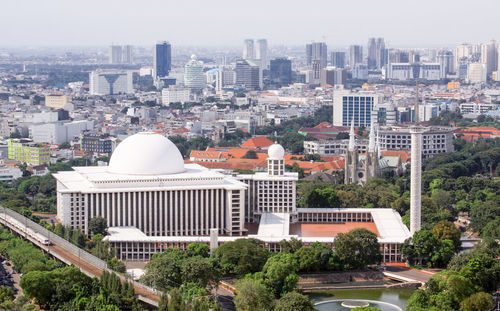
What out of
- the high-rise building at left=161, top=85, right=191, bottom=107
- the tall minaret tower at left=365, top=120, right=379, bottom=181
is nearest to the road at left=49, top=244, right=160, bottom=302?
the tall minaret tower at left=365, top=120, right=379, bottom=181

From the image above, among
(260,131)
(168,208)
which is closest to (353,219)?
(168,208)

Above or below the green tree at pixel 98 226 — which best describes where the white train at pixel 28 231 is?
below

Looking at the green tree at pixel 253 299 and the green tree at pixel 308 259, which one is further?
the green tree at pixel 308 259

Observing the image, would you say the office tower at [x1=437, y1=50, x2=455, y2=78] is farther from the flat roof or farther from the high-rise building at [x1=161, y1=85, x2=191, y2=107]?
the flat roof

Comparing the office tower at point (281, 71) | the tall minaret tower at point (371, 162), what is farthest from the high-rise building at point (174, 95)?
the tall minaret tower at point (371, 162)

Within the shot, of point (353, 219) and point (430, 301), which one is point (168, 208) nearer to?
point (353, 219)

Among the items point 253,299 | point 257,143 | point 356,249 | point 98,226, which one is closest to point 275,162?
point 356,249

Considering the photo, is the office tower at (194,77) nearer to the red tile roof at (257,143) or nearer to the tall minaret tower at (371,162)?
the red tile roof at (257,143)
